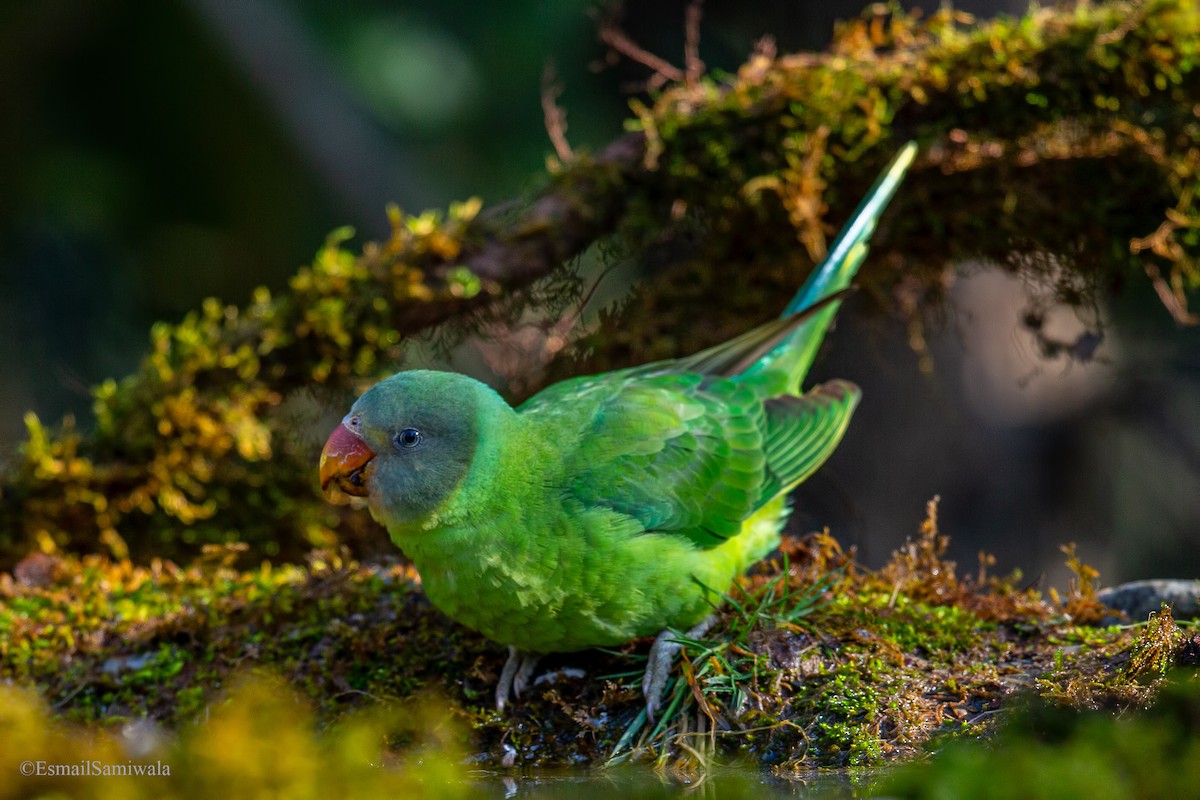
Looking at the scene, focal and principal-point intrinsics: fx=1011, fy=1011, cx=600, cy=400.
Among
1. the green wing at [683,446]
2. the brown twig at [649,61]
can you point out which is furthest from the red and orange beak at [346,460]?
the brown twig at [649,61]

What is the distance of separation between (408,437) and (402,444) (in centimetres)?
3

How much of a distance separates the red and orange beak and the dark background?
4.54m

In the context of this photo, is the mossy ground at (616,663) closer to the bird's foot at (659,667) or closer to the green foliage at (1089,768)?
the bird's foot at (659,667)

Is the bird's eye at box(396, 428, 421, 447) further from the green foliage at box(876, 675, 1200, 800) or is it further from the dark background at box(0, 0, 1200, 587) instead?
the dark background at box(0, 0, 1200, 587)

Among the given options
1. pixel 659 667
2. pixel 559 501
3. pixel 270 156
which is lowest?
pixel 659 667

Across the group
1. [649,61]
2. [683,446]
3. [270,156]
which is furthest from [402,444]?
[270,156]

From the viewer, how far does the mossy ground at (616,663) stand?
2666 millimetres

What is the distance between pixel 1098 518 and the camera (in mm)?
6820

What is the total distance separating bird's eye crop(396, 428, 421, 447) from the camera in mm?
2986

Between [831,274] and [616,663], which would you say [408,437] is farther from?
[831,274]

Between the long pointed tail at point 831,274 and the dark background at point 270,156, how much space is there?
287 cm

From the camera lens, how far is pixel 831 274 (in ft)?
13.3

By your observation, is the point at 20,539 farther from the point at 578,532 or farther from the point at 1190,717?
the point at 1190,717

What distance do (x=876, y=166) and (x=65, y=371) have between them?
14.0ft
